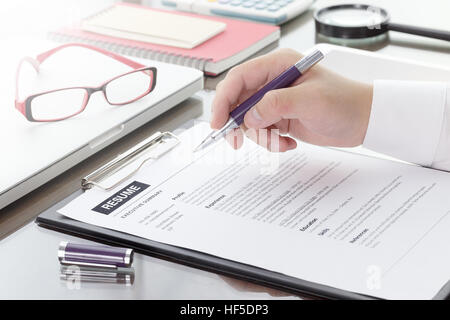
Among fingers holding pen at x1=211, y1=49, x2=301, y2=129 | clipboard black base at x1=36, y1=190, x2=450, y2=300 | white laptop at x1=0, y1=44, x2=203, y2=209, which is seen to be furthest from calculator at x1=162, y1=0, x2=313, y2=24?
clipboard black base at x1=36, y1=190, x2=450, y2=300

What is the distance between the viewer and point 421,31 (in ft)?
4.12

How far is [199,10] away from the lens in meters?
1.41

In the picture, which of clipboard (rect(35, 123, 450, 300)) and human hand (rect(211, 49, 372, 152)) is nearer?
clipboard (rect(35, 123, 450, 300))

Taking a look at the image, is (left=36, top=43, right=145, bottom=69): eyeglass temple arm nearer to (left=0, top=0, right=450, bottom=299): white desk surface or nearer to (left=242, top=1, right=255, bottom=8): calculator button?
(left=0, top=0, right=450, bottom=299): white desk surface

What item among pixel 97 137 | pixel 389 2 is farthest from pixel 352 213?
pixel 389 2

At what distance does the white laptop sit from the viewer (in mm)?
825

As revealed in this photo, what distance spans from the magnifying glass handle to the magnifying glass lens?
0.03 m

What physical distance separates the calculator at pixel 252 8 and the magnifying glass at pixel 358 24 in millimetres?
68

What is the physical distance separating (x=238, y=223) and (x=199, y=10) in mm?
772

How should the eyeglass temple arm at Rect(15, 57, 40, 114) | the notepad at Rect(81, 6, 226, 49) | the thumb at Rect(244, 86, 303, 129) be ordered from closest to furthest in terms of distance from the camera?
the thumb at Rect(244, 86, 303, 129), the eyeglass temple arm at Rect(15, 57, 40, 114), the notepad at Rect(81, 6, 226, 49)

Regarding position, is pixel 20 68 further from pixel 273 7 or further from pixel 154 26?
pixel 273 7

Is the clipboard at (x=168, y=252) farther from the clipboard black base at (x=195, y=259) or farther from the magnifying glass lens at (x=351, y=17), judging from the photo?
the magnifying glass lens at (x=351, y=17)

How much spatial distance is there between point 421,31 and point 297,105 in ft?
1.76

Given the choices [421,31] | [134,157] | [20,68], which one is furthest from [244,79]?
[421,31]
